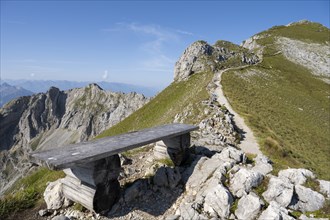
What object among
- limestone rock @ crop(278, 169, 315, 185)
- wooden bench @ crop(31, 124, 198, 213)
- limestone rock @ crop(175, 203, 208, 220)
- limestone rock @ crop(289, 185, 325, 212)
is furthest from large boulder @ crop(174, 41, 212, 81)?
limestone rock @ crop(175, 203, 208, 220)

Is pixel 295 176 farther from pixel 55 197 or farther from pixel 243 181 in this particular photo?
pixel 55 197

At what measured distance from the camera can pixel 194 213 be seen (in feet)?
32.6

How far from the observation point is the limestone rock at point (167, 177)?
12.9m

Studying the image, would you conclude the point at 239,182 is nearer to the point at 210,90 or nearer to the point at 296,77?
the point at 210,90

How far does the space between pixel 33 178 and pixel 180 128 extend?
80.3ft

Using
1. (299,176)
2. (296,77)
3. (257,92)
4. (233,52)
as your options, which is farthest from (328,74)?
(299,176)

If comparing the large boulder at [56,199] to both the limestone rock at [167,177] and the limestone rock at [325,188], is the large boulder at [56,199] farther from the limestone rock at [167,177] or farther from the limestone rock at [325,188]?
the limestone rock at [325,188]

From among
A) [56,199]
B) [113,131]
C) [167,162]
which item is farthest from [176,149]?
[113,131]

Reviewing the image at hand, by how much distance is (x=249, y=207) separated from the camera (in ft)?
32.1

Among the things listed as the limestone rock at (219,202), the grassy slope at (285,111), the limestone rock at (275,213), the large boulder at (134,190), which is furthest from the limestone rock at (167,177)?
the grassy slope at (285,111)

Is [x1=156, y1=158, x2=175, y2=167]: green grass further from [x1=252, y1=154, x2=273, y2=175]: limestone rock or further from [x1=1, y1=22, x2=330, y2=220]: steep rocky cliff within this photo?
[x1=252, y1=154, x2=273, y2=175]: limestone rock

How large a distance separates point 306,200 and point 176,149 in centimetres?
641

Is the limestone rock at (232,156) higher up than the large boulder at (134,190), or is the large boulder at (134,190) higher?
the limestone rock at (232,156)

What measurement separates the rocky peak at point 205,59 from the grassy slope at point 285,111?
752cm
